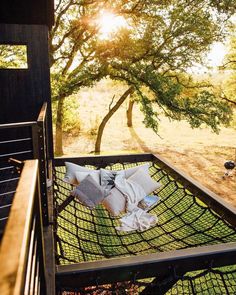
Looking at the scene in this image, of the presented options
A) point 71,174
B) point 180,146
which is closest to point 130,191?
point 71,174

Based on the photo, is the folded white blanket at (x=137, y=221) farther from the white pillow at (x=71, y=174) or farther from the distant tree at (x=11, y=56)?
the distant tree at (x=11, y=56)

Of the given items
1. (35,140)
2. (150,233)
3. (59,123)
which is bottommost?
(150,233)

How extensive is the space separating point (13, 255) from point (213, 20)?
11.3 meters

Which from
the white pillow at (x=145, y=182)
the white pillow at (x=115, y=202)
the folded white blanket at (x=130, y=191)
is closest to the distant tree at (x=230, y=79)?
the white pillow at (x=145, y=182)

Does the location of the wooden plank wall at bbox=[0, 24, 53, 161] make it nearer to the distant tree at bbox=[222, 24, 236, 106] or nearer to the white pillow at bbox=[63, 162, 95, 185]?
the white pillow at bbox=[63, 162, 95, 185]

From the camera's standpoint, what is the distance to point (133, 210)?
12.7 ft

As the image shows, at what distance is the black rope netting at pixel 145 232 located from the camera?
3076 mm

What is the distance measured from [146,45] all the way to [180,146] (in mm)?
7254

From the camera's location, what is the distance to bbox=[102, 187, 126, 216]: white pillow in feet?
12.7

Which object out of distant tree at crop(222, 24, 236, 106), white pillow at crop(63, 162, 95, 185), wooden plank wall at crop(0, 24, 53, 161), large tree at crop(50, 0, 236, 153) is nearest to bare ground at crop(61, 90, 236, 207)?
large tree at crop(50, 0, 236, 153)

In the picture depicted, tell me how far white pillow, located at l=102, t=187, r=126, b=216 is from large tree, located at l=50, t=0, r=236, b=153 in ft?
18.0

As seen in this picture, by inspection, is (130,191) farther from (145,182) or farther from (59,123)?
(59,123)

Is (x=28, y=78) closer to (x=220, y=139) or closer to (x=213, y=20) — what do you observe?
(x=213, y=20)

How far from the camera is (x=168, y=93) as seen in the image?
9.32 m
